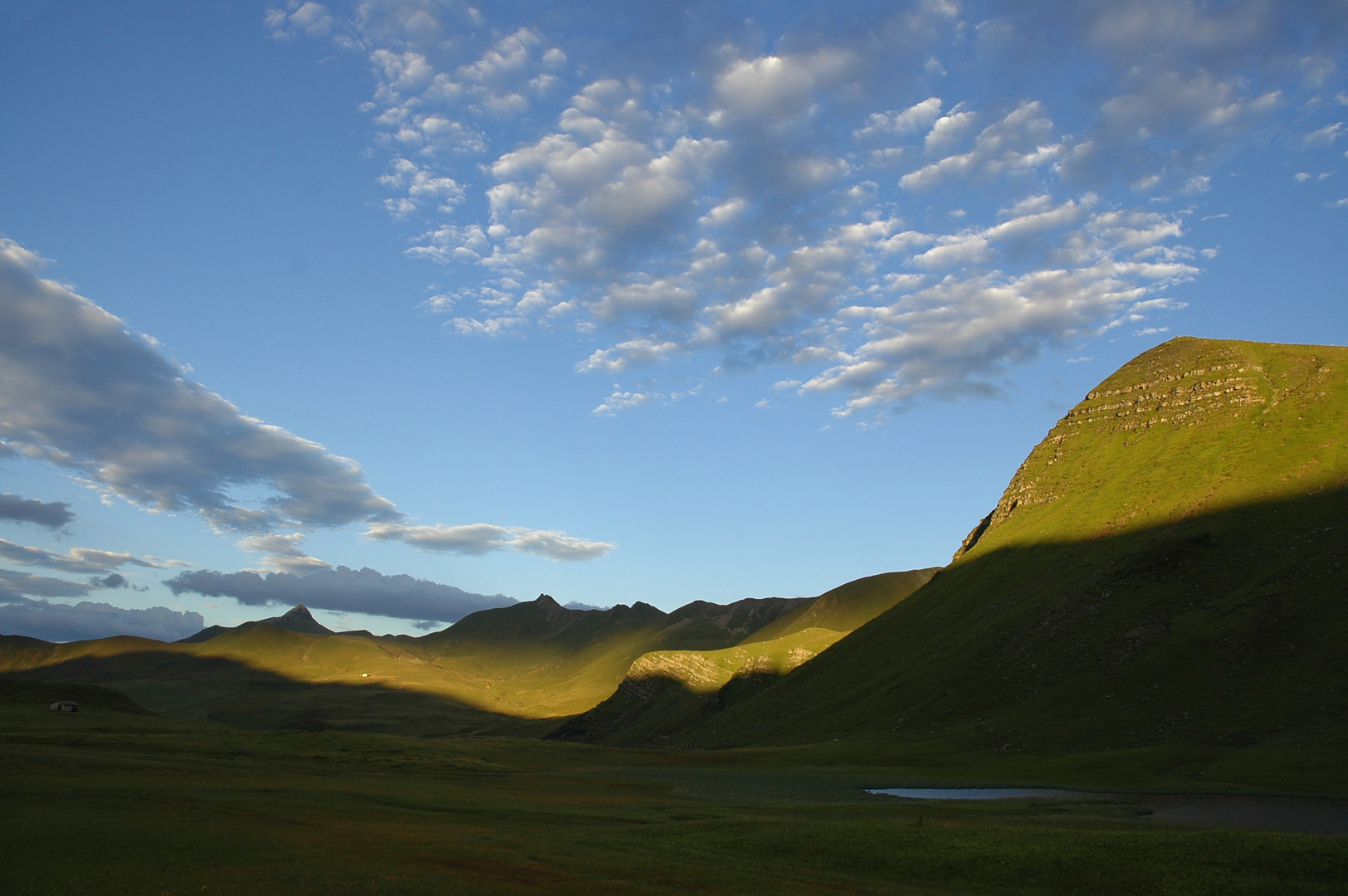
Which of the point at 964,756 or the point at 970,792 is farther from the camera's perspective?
the point at 964,756

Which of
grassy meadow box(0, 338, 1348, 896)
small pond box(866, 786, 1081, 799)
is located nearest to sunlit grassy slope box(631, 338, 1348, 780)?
grassy meadow box(0, 338, 1348, 896)

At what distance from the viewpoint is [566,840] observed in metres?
41.5

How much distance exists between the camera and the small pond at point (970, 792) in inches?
2899

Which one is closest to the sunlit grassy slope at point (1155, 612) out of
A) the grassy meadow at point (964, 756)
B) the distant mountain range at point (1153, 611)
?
the distant mountain range at point (1153, 611)

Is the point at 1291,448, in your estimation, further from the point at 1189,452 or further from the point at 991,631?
the point at 991,631

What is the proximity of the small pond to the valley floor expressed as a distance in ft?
17.9

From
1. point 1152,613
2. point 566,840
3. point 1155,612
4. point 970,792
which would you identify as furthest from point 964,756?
point 566,840

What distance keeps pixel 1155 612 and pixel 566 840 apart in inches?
4627

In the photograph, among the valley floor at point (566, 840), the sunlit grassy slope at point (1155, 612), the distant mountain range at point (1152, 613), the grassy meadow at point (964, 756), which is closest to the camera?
the valley floor at point (566, 840)

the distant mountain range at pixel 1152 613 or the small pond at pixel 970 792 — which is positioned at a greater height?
the distant mountain range at pixel 1152 613

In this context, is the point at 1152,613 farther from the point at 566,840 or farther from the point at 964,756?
the point at 566,840

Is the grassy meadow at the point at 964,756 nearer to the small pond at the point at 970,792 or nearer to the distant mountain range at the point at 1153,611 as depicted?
the distant mountain range at the point at 1153,611

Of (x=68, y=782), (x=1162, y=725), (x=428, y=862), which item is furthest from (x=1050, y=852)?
(x=1162, y=725)

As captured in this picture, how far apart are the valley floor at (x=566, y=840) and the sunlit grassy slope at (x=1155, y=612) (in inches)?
1512
